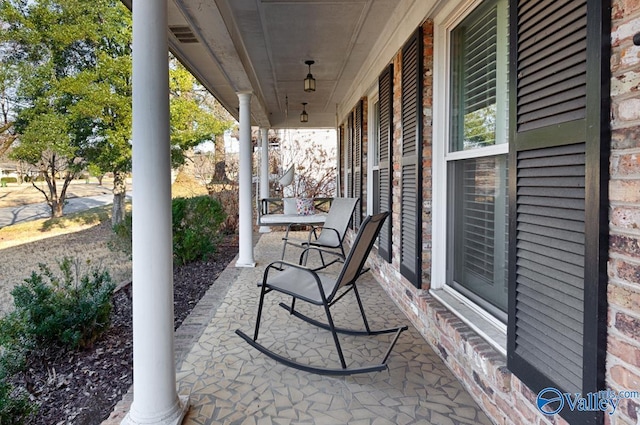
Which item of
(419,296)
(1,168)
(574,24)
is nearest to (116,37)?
(1,168)

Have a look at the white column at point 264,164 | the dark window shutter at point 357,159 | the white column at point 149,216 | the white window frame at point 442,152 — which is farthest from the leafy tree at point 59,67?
the white window frame at point 442,152

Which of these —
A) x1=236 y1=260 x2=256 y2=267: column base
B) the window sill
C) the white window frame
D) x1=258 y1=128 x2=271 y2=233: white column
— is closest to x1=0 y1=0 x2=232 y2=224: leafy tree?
x1=258 y1=128 x2=271 y2=233: white column

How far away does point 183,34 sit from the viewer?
356 centimetres

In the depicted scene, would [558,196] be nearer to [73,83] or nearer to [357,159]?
[357,159]

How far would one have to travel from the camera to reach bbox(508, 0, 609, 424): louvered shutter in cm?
119

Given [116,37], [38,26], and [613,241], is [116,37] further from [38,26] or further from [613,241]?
[613,241]

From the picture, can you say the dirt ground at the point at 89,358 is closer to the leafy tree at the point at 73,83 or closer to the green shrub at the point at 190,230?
the green shrub at the point at 190,230

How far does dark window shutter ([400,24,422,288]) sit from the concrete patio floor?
510 millimetres

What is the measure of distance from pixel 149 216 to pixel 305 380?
1239 mm

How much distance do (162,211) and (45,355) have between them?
6.44 ft

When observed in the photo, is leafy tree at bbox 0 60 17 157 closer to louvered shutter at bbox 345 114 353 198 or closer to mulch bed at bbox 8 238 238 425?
mulch bed at bbox 8 238 238 425

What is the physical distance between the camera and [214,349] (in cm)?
266

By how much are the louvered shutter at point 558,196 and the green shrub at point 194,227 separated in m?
5.02

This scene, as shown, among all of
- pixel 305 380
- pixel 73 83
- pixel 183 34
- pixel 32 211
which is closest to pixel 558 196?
pixel 305 380
